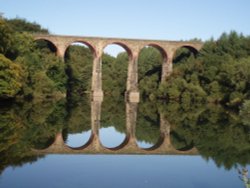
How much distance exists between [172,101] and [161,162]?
36.4 m

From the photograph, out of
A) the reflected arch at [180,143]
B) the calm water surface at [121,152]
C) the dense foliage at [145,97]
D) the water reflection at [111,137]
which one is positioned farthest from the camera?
the water reflection at [111,137]

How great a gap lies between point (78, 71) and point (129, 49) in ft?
57.4

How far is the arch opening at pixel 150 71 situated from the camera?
62.8 meters

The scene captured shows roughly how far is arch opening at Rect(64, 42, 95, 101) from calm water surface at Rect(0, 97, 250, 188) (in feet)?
123

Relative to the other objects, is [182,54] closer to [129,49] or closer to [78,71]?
[129,49]

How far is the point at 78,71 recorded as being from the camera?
75.4 m

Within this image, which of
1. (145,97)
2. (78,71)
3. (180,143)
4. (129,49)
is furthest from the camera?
(78,71)

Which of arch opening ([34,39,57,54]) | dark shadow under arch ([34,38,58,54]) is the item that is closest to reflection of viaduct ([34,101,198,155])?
arch opening ([34,39,57,54])

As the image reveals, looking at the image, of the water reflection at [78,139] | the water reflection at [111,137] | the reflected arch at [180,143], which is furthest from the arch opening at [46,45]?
the reflected arch at [180,143]

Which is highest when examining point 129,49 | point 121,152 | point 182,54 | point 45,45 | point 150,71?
point 45,45

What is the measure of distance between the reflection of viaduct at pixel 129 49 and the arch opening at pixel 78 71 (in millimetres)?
6728

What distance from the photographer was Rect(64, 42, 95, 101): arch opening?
68.7 metres

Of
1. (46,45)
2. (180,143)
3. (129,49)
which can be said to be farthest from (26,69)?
(129,49)

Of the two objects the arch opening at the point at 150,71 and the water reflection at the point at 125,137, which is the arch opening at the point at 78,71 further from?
the water reflection at the point at 125,137
